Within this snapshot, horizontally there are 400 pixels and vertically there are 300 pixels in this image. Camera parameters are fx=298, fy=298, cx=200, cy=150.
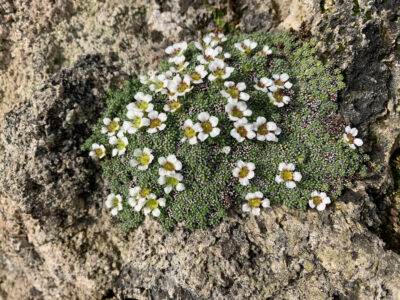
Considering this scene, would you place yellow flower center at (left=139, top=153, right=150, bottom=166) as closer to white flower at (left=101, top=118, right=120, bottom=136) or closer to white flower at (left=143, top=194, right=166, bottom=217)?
white flower at (left=143, top=194, right=166, bottom=217)

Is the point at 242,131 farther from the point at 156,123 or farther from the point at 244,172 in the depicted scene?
the point at 156,123

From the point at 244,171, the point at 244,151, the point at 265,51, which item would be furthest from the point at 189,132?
the point at 265,51

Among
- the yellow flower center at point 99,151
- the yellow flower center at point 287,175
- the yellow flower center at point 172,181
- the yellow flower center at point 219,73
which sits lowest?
the yellow flower center at point 172,181

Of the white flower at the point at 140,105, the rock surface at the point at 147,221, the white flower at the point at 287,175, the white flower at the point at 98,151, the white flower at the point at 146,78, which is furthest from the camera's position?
the white flower at the point at 146,78

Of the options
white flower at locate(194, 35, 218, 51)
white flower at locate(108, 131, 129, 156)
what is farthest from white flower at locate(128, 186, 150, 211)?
white flower at locate(194, 35, 218, 51)

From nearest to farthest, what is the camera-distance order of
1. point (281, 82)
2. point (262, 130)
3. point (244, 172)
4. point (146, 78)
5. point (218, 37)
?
point (244, 172), point (262, 130), point (281, 82), point (146, 78), point (218, 37)

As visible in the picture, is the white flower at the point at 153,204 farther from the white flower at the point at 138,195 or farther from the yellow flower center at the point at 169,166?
the yellow flower center at the point at 169,166

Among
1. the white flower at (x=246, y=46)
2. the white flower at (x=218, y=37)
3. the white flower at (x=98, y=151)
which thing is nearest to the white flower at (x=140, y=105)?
the white flower at (x=98, y=151)
